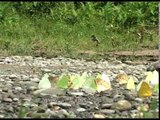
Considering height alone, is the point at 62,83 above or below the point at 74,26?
below

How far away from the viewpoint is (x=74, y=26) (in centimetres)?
1286

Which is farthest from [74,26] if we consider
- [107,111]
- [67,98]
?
[107,111]

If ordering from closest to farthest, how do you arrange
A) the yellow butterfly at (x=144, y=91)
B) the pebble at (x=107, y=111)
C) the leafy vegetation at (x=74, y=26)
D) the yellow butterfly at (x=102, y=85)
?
the pebble at (x=107, y=111)
the yellow butterfly at (x=144, y=91)
the yellow butterfly at (x=102, y=85)
the leafy vegetation at (x=74, y=26)

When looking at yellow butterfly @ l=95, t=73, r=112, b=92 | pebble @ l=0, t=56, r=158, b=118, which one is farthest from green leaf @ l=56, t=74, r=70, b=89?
yellow butterfly @ l=95, t=73, r=112, b=92

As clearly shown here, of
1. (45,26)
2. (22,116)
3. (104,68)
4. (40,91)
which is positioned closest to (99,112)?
(22,116)

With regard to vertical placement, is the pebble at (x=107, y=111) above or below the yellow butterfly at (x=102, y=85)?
below

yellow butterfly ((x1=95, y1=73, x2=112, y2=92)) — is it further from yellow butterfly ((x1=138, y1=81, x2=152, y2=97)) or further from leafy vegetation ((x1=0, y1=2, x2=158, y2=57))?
leafy vegetation ((x1=0, y1=2, x2=158, y2=57))

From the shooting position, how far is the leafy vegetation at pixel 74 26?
11.4 meters

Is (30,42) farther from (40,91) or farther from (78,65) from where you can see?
(40,91)

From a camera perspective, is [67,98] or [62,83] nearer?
[67,98]

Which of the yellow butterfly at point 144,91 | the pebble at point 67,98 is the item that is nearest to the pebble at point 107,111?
the pebble at point 67,98

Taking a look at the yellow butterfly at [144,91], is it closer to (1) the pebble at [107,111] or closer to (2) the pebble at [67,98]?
(2) the pebble at [67,98]

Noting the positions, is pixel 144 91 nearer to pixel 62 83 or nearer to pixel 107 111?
pixel 107 111

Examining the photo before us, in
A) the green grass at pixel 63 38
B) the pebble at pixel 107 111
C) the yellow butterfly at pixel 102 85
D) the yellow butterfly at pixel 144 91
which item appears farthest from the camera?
the green grass at pixel 63 38
